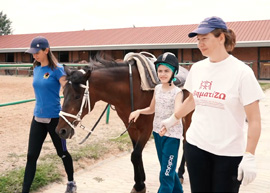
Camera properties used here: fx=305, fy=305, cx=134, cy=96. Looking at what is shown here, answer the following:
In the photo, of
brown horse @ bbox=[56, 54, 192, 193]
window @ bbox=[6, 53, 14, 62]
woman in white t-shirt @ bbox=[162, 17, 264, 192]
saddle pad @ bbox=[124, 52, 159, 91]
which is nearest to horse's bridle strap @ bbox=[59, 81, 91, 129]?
brown horse @ bbox=[56, 54, 192, 193]

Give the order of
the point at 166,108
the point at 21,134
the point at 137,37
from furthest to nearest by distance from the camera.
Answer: the point at 137,37, the point at 21,134, the point at 166,108

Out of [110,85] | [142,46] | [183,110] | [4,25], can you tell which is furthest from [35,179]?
[4,25]

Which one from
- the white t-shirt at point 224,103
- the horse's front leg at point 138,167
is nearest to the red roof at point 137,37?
the horse's front leg at point 138,167

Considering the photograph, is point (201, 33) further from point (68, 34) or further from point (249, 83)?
point (68, 34)

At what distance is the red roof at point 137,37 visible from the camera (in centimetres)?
2200

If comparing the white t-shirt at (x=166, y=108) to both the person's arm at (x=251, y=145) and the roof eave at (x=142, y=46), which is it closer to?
the person's arm at (x=251, y=145)

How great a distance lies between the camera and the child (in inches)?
106

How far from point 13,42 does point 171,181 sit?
31.3 meters

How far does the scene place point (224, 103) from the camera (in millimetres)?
1776

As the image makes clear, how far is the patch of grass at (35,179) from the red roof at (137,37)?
711 inches

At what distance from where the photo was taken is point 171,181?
8.85 ft

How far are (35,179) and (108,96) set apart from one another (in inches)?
55.7

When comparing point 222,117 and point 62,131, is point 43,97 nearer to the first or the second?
point 62,131

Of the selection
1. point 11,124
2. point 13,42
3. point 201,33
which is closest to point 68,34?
point 13,42
